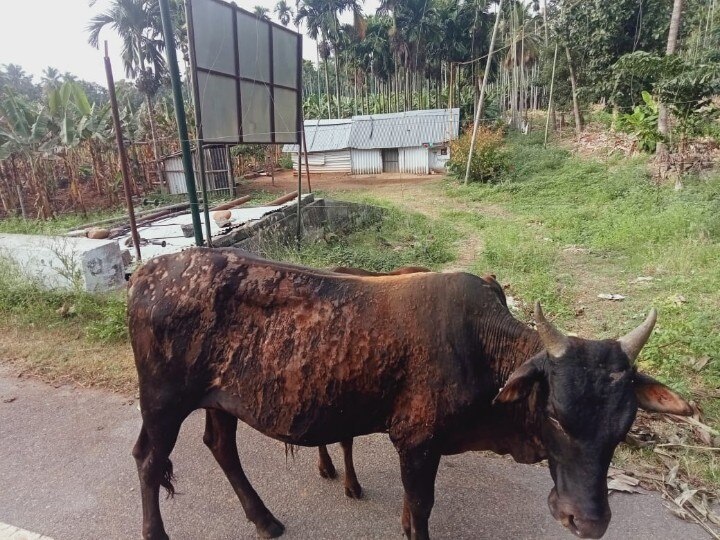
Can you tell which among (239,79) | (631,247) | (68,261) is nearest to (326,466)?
(68,261)

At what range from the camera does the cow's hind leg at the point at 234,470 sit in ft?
9.99

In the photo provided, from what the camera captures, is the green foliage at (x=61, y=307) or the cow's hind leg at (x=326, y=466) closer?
the cow's hind leg at (x=326, y=466)

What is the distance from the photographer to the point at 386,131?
2902 cm

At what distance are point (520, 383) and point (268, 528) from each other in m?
1.93

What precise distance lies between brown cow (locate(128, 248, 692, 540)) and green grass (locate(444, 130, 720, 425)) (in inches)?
102

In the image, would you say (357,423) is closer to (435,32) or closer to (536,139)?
(536,139)

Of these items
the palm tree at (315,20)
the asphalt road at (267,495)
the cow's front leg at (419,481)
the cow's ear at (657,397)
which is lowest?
the asphalt road at (267,495)

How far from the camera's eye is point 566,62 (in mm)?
25172

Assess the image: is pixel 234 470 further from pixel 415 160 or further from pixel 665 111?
pixel 415 160

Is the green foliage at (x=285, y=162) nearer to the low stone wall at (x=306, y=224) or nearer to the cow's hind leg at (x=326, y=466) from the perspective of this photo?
the low stone wall at (x=306, y=224)

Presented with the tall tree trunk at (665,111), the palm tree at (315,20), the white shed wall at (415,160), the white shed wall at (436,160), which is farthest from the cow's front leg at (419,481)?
the palm tree at (315,20)

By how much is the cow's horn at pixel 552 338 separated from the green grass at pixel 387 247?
6525 mm

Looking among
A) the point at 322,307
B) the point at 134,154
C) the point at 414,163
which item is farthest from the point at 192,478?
the point at 414,163

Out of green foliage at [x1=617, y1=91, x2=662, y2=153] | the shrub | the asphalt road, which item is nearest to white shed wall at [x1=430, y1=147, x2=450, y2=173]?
the shrub
